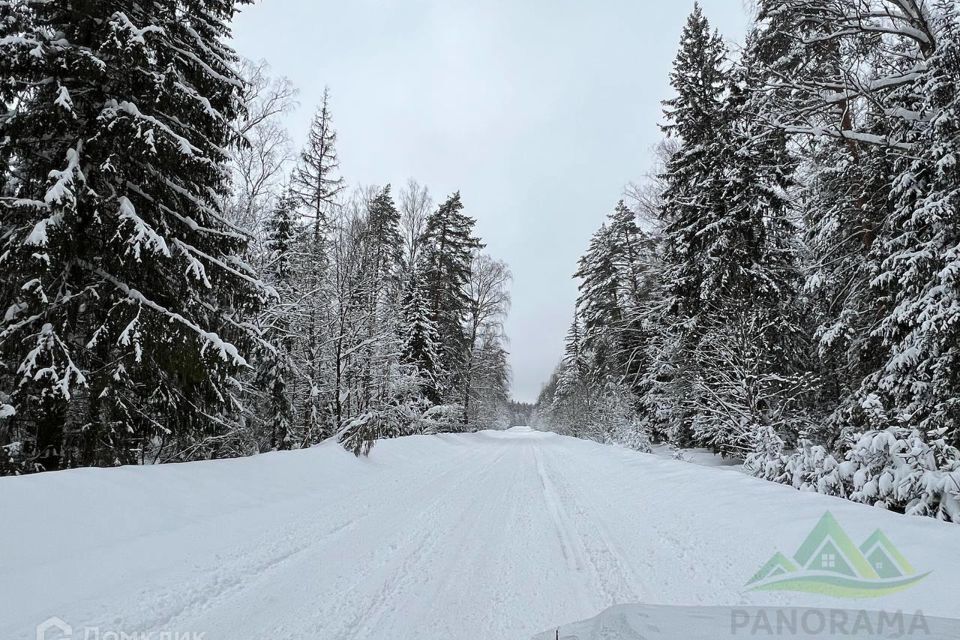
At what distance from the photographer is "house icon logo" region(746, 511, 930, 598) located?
10.4 feet

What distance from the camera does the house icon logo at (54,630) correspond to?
99.3 inches

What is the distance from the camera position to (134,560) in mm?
3623

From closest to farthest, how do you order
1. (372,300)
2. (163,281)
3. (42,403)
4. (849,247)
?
1. (42,403)
2. (163,281)
3. (849,247)
4. (372,300)

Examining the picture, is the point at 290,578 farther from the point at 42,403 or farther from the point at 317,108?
the point at 317,108

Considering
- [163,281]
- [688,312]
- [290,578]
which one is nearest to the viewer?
[290,578]

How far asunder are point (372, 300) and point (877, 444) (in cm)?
1354

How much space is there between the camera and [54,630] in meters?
2.60

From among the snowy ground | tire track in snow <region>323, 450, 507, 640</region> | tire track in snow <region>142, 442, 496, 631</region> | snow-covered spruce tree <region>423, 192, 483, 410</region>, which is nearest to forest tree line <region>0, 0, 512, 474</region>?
the snowy ground

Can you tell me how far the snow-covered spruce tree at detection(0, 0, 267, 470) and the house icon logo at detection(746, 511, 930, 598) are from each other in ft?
23.4

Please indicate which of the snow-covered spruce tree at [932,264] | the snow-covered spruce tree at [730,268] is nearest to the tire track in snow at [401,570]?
the snow-covered spruce tree at [932,264]

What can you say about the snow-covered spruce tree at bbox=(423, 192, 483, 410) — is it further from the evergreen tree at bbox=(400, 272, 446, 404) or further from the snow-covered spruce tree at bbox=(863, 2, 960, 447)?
the snow-covered spruce tree at bbox=(863, 2, 960, 447)

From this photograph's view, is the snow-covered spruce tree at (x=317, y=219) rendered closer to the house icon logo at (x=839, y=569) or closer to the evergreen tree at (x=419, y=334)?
the evergreen tree at (x=419, y=334)

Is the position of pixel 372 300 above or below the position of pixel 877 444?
above

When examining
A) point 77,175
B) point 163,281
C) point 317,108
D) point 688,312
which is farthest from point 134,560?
point 317,108
